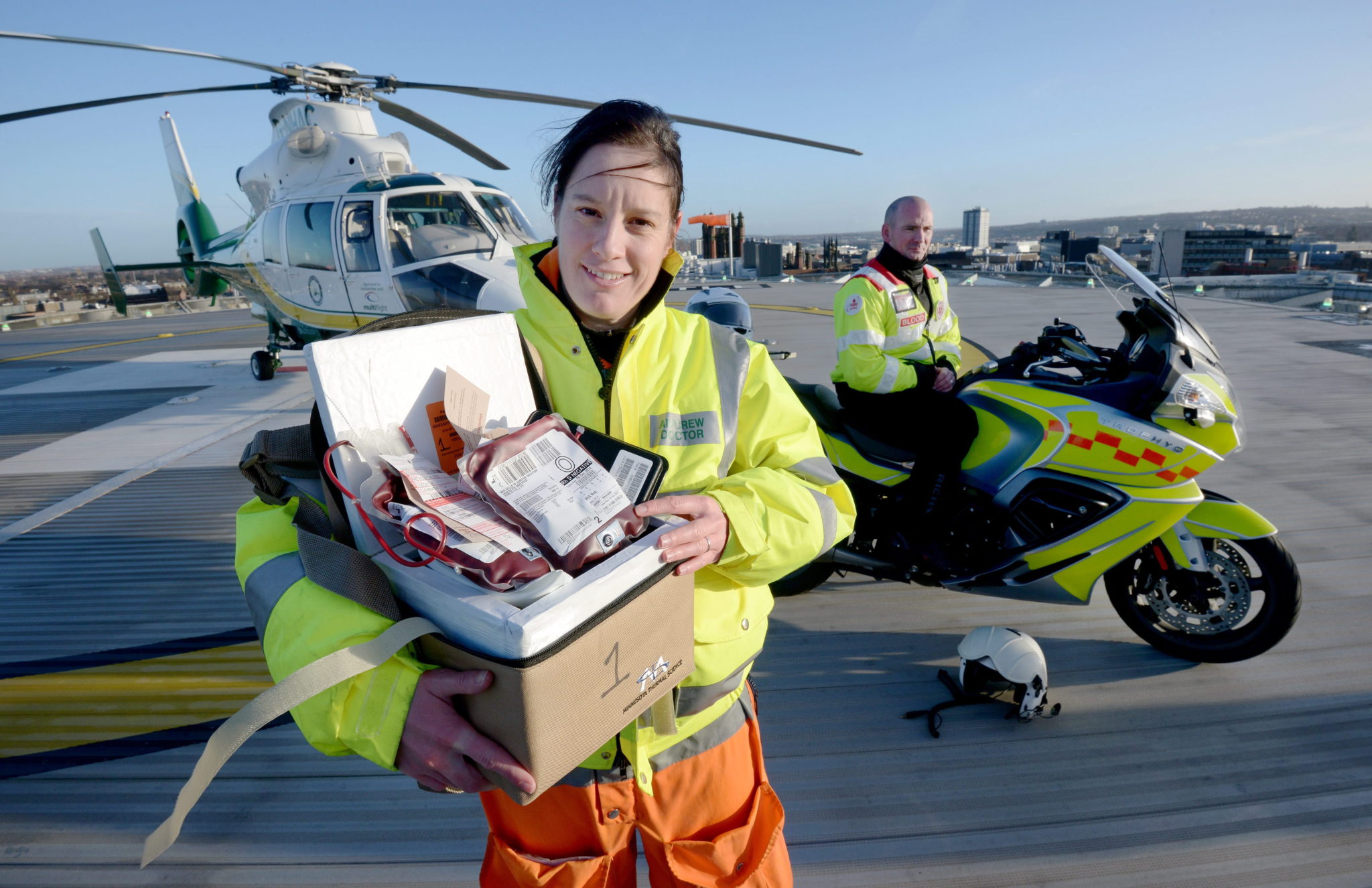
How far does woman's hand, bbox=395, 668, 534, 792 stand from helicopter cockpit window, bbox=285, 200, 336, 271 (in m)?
7.60

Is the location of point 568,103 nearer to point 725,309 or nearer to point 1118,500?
point 725,309

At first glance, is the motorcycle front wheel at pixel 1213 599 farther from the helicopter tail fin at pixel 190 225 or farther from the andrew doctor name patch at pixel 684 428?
the helicopter tail fin at pixel 190 225

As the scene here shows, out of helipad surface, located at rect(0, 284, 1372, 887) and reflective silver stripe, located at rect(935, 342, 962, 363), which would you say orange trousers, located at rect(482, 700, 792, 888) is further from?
reflective silver stripe, located at rect(935, 342, 962, 363)

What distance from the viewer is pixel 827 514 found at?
1.41 meters

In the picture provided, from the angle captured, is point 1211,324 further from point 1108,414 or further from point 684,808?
point 684,808

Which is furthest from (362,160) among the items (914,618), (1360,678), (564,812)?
(1360,678)

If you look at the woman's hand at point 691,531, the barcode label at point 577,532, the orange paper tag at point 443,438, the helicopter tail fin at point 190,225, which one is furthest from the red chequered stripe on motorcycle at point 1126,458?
the helicopter tail fin at point 190,225

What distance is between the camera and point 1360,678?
2.80 metres

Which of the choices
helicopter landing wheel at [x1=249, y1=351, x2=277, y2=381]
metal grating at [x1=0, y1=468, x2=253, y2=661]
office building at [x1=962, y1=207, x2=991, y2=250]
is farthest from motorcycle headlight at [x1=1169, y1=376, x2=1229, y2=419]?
office building at [x1=962, y1=207, x2=991, y2=250]

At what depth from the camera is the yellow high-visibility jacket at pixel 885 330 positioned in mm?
3359

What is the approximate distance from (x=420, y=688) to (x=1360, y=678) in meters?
3.73

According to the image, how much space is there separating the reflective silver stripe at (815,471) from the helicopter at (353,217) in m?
5.04

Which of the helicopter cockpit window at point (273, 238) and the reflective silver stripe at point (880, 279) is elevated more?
the helicopter cockpit window at point (273, 238)

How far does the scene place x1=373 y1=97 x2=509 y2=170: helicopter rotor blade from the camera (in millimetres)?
8362
